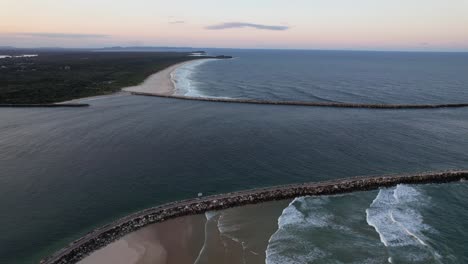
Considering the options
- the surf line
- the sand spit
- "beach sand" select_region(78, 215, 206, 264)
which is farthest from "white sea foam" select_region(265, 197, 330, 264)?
the surf line

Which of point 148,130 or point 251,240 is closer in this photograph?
point 251,240

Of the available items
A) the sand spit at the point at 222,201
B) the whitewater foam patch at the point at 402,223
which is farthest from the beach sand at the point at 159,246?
the whitewater foam patch at the point at 402,223

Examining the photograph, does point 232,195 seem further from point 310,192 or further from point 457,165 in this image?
point 457,165

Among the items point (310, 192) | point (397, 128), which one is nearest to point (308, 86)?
point (397, 128)

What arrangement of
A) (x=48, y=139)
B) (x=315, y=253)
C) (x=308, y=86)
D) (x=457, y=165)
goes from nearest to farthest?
(x=315, y=253)
(x=457, y=165)
(x=48, y=139)
(x=308, y=86)

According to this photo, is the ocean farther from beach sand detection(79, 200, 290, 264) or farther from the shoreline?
the shoreline

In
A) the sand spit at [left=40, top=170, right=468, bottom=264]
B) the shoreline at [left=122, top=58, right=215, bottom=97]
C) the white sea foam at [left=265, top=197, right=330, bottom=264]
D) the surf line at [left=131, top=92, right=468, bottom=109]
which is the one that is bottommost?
the white sea foam at [left=265, top=197, right=330, bottom=264]
